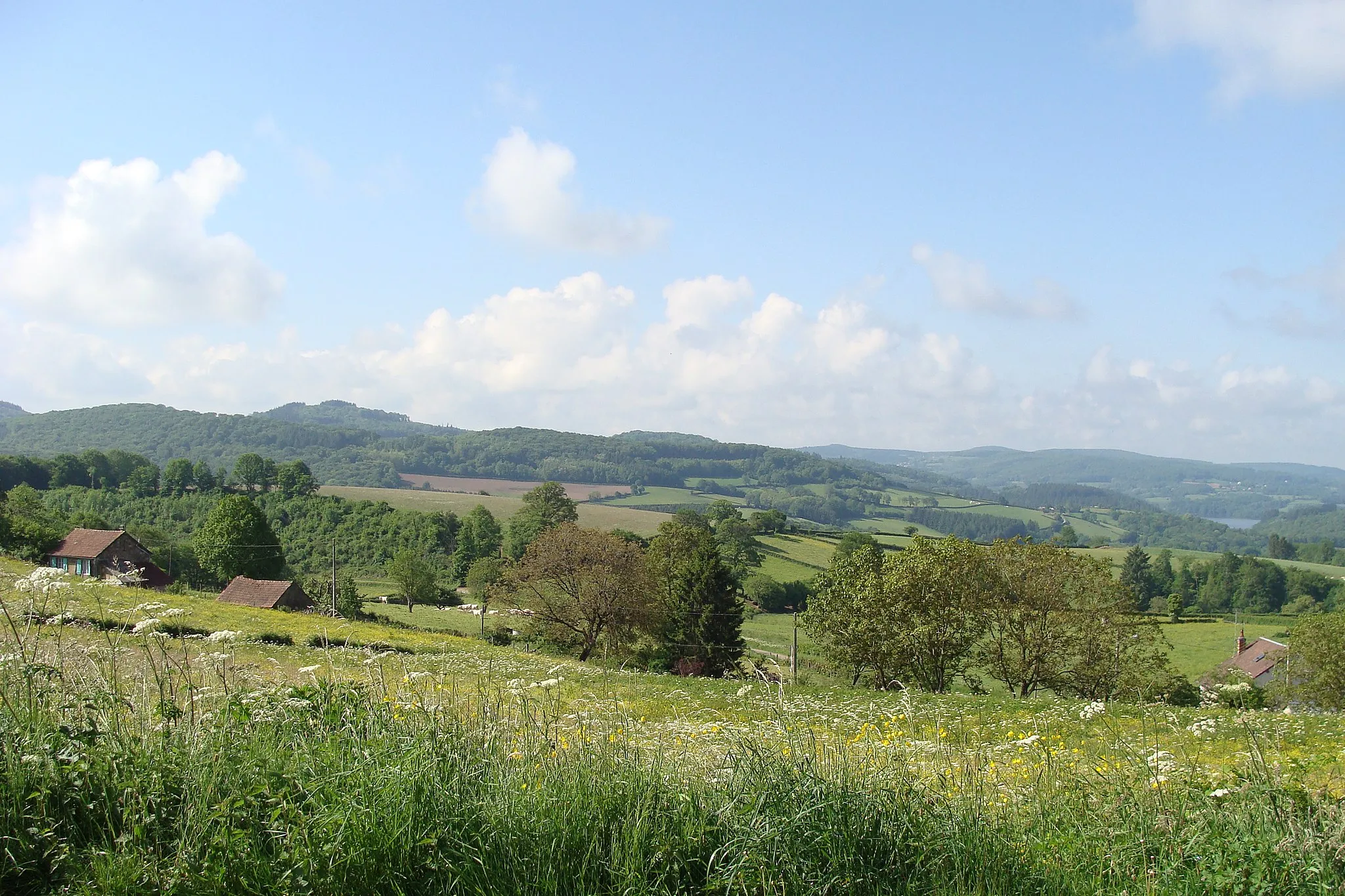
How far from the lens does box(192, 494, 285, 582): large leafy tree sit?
6581cm

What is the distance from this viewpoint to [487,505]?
114 meters

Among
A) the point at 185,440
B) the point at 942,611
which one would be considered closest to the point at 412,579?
the point at 942,611

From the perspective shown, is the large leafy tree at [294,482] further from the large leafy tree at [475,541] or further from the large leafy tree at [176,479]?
the large leafy tree at [475,541]

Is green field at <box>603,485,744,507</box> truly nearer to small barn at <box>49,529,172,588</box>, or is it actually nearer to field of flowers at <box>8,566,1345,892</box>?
small barn at <box>49,529,172,588</box>

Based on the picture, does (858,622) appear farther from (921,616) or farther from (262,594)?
(262,594)

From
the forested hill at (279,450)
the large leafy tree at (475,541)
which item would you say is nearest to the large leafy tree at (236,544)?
the large leafy tree at (475,541)

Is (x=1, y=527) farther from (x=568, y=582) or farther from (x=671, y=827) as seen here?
A: (x=671, y=827)

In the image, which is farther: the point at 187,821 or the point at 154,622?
the point at 154,622

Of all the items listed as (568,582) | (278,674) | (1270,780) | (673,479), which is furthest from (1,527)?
(673,479)

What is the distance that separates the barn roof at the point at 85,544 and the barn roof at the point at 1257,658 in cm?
7013

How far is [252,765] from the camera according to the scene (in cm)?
440

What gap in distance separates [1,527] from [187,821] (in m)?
57.4

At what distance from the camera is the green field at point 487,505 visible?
106750 mm

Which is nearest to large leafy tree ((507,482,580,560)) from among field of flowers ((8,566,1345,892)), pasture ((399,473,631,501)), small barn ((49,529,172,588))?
small barn ((49,529,172,588))
